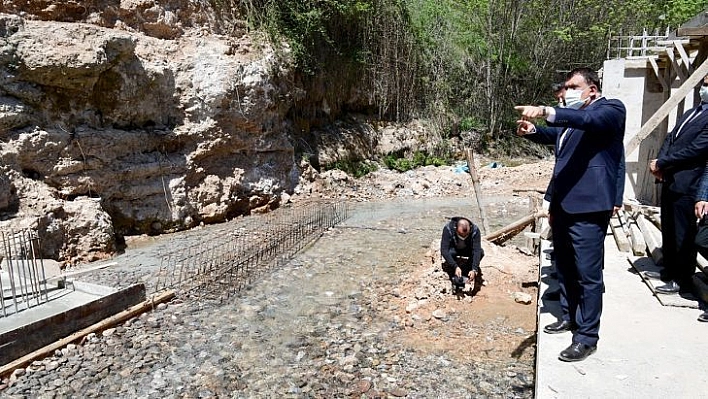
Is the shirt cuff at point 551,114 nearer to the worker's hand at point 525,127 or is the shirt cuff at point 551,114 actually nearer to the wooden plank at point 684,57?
the worker's hand at point 525,127

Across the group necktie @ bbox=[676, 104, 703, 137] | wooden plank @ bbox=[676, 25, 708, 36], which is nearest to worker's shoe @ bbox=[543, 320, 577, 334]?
necktie @ bbox=[676, 104, 703, 137]

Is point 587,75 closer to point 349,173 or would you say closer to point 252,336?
point 252,336

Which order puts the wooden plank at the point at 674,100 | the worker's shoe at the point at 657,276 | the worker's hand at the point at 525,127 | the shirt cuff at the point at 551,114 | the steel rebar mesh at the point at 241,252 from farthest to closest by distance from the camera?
the steel rebar mesh at the point at 241,252, the wooden plank at the point at 674,100, the worker's shoe at the point at 657,276, the worker's hand at the point at 525,127, the shirt cuff at the point at 551,114

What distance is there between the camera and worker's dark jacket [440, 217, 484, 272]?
5.84 m

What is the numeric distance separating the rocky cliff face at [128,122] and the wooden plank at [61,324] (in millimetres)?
2775

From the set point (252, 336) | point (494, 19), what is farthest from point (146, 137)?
point (494, 19)

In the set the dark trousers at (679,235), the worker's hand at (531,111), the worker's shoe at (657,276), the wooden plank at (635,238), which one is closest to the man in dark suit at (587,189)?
the worker's hand at (531,111)

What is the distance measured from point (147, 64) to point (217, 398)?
739 centimetres

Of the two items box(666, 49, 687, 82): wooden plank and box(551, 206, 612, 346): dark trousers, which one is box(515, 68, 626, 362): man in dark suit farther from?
box(666, 49, 687, 82): wooden plank

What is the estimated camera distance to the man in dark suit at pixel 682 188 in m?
3.51

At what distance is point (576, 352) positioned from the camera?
9.69 ft

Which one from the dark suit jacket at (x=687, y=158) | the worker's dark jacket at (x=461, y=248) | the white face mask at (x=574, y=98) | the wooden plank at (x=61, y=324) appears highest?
the white face mask at (x=574, y=98)

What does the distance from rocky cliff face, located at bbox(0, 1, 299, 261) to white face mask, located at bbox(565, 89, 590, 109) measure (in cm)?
735

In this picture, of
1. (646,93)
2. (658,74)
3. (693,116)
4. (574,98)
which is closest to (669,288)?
(693,116)
